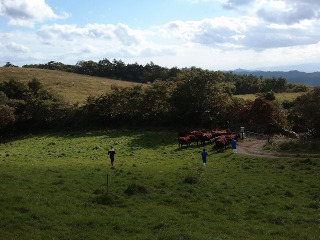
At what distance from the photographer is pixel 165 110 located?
5009 cm

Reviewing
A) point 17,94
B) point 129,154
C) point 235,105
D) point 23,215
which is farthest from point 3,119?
point 23,215

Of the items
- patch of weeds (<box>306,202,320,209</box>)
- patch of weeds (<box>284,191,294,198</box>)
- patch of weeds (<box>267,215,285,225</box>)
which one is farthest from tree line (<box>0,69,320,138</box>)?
patch of weeds (<box>267,215,285,225</box>)

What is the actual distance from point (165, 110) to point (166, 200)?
34518 millimetres

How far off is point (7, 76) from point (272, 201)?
9451 centimetres

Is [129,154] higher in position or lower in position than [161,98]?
lower

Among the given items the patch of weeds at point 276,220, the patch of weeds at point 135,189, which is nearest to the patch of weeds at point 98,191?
the patch of weeds at point 135,189

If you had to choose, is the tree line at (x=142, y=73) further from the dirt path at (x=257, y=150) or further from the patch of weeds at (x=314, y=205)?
the patch of weeds at (x=314, y=205)

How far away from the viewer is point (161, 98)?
170ft

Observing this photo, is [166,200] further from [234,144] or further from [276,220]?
[234,144]

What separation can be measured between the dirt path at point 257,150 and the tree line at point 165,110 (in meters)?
7.01

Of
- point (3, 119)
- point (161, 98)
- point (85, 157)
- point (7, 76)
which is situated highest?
point (7, 76)

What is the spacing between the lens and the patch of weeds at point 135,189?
17281mm

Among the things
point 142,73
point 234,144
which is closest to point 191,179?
point 234,144

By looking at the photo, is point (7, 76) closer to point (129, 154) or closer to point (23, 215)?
point (129, 154)
